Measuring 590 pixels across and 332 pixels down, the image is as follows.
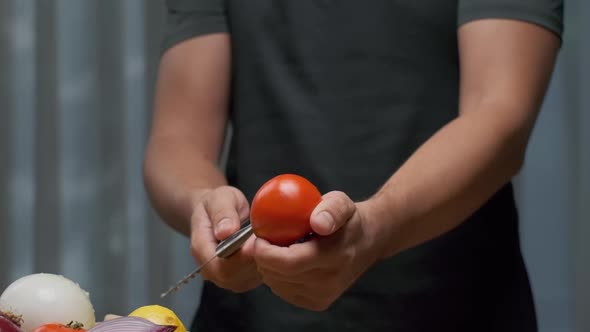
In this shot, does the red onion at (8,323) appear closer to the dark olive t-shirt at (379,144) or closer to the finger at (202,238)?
the finger at (202,238)

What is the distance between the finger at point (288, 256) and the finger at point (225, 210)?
A: 65mm

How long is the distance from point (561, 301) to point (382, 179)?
0.73 m

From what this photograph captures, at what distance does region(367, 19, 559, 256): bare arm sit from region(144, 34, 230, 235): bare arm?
34 centimetres

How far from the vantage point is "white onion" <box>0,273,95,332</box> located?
679 millimetres

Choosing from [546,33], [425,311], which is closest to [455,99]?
[546,33]

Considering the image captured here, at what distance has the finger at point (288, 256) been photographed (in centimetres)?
64

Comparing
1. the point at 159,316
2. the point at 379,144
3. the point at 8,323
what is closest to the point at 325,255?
the point at 159,316

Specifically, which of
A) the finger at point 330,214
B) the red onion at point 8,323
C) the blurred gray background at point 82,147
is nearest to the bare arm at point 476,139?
the finger at point 330,214

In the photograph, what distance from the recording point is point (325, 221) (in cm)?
62

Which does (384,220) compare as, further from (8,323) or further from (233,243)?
(8,323)

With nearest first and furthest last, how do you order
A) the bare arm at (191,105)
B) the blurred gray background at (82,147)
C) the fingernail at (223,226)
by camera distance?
the fingernail at (223,226)
the bare arm at (191,105)
the blurred gray background at (82,147)

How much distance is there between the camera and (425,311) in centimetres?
102

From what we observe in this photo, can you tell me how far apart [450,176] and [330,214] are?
0.28m

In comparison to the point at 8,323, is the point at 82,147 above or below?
below
